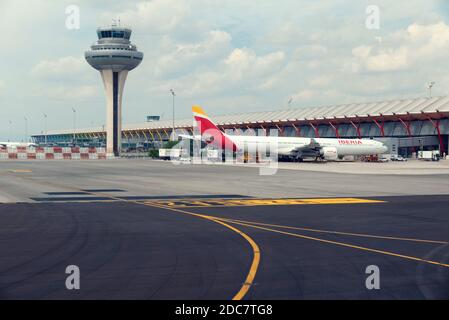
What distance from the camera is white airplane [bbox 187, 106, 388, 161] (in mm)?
83812

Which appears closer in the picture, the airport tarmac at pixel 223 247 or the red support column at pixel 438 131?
the airport tarmac at pixel 223 247

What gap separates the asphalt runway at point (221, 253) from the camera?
38.3 ft

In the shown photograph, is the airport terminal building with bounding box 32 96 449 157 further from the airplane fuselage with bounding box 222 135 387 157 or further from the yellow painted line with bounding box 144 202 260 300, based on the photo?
the yellow painted line with bounding box 144 202 260 300

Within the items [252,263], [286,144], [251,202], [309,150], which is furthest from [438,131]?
[252,263]

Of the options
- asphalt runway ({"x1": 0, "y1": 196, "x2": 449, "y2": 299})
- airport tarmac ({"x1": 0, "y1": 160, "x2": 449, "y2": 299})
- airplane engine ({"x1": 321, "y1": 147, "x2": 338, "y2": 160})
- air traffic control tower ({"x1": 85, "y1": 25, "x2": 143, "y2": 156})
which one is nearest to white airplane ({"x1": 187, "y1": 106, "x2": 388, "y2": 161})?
airplane engine ({"x1": 321, "y1": 147, "x2": 338, "y2": 160})

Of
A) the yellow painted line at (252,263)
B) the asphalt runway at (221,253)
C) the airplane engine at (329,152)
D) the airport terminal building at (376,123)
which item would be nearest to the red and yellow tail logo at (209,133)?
the airplane engine at (329,152)

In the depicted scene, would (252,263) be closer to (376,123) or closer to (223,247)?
(223,247)

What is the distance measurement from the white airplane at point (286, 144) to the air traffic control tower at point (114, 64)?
8407 cm

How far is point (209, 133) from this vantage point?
83.5m

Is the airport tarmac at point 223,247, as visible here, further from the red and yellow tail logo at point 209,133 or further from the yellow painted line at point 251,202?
the red and yellow tail logo at point 209,133

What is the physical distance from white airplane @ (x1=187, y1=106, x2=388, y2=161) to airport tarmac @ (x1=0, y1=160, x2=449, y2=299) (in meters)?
50.9

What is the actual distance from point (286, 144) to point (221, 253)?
76.6 m
